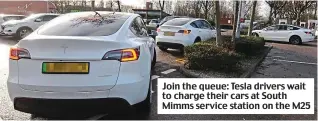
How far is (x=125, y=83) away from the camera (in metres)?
3.21

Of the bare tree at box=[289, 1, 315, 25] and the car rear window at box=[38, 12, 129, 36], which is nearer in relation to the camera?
the car rear window at box=[38, 12, 129, 36]

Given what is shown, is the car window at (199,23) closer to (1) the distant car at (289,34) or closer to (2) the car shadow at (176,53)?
(2) the car shadow at (176,53)

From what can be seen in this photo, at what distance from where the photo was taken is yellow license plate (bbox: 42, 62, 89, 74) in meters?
3.09

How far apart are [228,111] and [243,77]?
A: 2185 mm

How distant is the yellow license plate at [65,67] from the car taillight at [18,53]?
10.0 inches

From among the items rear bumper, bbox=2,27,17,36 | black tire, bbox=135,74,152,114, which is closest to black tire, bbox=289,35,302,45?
rear bumper, bbox=2,27,17,36

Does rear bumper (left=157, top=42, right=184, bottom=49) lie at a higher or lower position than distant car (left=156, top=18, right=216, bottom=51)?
lower

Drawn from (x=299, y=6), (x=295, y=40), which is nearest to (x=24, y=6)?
(x=299, y=6)

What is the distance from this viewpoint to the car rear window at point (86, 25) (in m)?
3.60

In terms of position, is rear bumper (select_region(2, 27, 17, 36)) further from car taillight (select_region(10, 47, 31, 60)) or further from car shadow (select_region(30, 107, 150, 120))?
car taillight (select_region(10, 47, 31, 60))

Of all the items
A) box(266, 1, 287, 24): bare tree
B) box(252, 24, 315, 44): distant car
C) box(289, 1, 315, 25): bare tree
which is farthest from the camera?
box(289, 1, 315, 25): bare tree

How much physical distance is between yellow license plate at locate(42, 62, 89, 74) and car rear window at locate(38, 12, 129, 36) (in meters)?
0.55

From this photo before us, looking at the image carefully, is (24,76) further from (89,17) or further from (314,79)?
(314,79)

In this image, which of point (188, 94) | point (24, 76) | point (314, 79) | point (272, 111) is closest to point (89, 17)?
point (24, 76)
